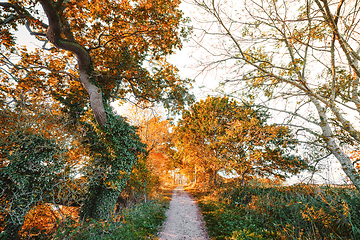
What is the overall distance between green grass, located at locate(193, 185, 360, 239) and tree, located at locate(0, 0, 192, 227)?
5044 millimetres

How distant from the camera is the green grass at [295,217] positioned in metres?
3.41

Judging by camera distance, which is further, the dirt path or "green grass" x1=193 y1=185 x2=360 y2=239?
the dirt path

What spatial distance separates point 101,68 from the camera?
24.8 ft

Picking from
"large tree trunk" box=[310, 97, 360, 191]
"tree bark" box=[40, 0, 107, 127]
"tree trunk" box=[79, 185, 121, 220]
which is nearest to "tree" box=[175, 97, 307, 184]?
"large tree trunk" box=[310, 97, 360, 191]

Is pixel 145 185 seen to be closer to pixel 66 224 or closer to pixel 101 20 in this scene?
pixel 66 224

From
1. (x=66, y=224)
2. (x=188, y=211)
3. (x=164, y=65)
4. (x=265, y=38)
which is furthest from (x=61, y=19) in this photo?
(x=188, y=211)

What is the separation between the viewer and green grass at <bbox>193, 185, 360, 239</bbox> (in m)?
3.41

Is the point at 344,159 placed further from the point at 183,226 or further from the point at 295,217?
the point at 183,226

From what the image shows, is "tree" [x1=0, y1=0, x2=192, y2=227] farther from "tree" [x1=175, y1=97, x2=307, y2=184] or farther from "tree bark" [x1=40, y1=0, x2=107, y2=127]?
"tree" [x1=175, y1=97, x2=307, y2=184]

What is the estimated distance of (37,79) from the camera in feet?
21.8

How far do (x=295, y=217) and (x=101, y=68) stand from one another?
1097 centimetres

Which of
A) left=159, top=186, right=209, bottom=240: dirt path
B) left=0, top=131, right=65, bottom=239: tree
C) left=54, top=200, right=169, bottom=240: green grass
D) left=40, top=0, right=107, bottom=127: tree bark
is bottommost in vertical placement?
left=159, top=186, right=209, bottom=240: dirt path

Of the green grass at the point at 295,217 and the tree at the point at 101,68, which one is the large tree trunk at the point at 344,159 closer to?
the green grass at the point at 295,217

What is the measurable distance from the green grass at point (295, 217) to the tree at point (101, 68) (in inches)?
199
